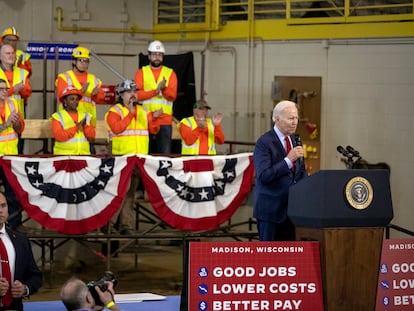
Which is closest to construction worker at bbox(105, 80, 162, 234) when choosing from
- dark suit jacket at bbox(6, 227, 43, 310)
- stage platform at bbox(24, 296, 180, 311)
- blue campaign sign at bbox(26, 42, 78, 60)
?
blue campaign sign at bbox(26, 42, 78, 60)

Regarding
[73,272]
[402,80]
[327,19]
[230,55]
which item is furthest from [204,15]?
[73,272]

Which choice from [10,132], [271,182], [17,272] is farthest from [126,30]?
[17,272]

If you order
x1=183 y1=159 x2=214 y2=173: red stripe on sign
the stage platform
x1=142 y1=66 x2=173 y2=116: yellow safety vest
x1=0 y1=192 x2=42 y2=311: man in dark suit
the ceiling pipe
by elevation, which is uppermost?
the ceiling pipe

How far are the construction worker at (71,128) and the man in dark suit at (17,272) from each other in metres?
4.68

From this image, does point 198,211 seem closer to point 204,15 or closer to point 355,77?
point 355,77

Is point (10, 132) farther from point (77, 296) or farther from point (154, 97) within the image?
point (77, 296)

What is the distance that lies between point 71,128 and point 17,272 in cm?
487

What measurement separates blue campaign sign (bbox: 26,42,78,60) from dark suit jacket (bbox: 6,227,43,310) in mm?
8287

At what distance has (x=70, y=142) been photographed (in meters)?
12.3

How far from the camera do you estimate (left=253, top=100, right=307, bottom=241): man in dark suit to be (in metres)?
7.69

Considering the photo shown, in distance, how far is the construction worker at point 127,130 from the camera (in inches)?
489

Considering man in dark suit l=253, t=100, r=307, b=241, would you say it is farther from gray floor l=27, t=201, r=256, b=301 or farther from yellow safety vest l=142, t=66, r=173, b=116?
yellow safety vest l=142, t=66, r=173, b=116

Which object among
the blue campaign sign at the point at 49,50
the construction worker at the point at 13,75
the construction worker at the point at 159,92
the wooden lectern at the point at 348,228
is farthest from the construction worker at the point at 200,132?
the wooden lectern at the point at 348,228

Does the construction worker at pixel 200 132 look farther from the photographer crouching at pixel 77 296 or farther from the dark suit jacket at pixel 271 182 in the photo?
the photographer crouching at pixel 77 296
